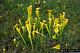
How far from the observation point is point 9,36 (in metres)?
4.61

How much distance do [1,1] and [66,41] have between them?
203cm

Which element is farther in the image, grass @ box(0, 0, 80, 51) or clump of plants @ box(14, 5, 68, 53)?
grass @ box(0, 0, 80, 51)

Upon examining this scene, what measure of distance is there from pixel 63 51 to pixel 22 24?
105cm

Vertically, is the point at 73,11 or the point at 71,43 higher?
the point at 73,11

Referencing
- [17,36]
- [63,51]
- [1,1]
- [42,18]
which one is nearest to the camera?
[63,51]

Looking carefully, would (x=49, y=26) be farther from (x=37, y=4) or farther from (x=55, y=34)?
(x=37, y=4)

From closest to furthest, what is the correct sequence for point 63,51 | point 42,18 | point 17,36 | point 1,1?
point 63,51, point 17,36, point 42,18, point 1,1

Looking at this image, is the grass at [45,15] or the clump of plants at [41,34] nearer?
the clump of plants at [41,34]

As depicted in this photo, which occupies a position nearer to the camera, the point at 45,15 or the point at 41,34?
the point at 41,34

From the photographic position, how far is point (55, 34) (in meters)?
4.52

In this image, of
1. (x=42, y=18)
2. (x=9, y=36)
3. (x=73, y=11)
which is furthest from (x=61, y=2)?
(x=9, y=36)

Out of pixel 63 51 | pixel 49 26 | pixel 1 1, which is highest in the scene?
pixel 1 1

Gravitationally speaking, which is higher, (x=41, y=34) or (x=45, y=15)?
(x=45, y=15)

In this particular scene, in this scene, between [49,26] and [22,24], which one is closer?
[49,26]
